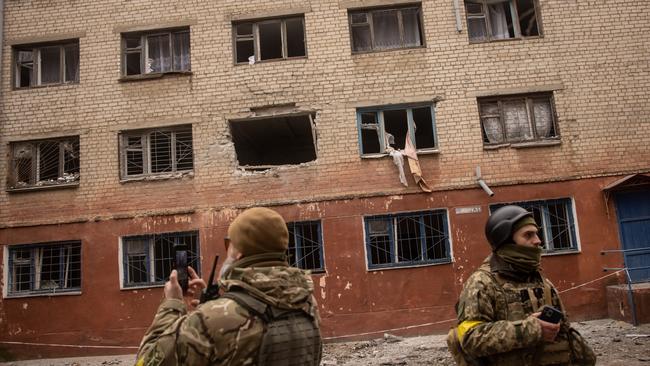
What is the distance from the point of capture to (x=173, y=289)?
6.54 feet

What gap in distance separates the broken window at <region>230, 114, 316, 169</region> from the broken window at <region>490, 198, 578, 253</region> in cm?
525

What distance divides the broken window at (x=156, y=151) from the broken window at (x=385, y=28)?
14.7 ft

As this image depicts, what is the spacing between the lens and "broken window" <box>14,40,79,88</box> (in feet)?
37.6

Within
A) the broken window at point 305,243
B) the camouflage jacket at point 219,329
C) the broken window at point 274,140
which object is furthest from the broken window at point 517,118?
the camouflage jacket at point 219,329

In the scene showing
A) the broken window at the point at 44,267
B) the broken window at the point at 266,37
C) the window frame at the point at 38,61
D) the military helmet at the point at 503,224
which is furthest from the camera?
the window frame at the point at 38,61

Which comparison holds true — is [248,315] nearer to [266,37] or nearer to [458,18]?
[458,18]

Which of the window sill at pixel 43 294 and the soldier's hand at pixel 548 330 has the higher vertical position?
the soldier's hand at pixel 548 330

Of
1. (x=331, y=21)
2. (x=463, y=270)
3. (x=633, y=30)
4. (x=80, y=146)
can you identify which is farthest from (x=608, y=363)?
(x=80, y=146)

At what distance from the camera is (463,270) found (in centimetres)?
976

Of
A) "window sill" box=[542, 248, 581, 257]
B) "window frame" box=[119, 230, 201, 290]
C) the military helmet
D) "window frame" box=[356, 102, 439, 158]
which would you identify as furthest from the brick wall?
the military helmet

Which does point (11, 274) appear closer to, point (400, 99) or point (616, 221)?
point (400, 99)

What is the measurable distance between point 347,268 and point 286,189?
215 cm

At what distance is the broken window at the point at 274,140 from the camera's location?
11.6 metres

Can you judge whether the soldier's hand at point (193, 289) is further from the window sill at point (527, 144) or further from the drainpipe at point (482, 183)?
the window sill at point (527, 144)
